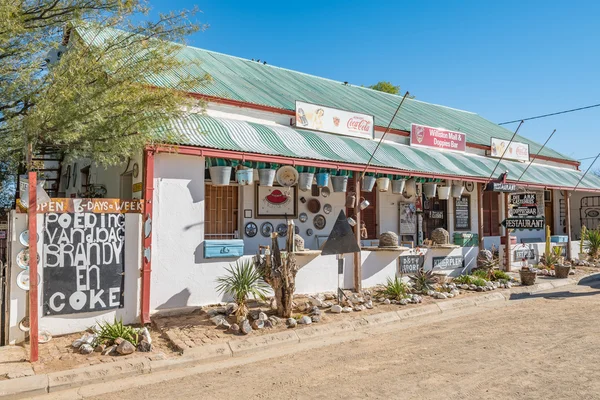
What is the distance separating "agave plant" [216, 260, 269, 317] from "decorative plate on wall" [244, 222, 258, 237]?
202 centimetres

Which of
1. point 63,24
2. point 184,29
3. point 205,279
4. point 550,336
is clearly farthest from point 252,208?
point 550,336

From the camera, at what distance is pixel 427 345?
7.22 m

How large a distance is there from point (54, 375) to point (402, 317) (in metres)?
6.20

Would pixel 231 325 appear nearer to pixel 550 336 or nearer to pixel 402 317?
pixel 402 317

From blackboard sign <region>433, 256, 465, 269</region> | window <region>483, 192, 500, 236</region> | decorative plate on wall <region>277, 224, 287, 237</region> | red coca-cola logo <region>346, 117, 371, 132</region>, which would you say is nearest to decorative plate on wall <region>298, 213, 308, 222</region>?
decorative plate on wall <region>277, 224, 287, 237</region>

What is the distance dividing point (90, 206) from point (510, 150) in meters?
15.9

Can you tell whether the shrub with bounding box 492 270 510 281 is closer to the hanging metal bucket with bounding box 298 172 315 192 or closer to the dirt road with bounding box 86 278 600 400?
the dirt road with bounding box 86 278 600 400

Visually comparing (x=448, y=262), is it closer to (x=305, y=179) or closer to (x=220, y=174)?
(x=305, y=179)

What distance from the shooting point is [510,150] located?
18.0 metres

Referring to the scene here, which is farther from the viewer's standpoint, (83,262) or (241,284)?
(241,284)

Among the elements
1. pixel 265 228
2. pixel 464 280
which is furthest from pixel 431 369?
pixel 464 280

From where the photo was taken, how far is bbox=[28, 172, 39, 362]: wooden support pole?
5969 millimetres

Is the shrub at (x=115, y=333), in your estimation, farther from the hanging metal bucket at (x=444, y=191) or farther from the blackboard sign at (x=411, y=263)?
the hanging metal bucket at (x=444, y=191)

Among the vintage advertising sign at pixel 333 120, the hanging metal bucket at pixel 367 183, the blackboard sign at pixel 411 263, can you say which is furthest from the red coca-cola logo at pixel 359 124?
the blackboard sign at pixel 411 263
